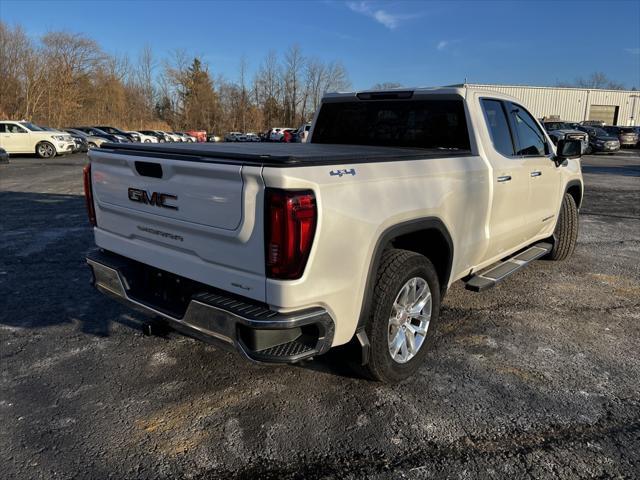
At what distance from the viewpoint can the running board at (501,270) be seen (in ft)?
13.0

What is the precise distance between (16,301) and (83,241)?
8.04 ft

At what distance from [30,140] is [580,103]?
54440 mm

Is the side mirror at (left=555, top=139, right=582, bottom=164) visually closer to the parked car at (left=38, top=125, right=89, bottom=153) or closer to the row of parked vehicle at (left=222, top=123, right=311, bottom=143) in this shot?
the row of parked vehicle at (left=222, top=123, right=311, bottom=143)

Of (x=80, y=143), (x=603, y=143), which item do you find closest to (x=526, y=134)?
(x=80, y=143)

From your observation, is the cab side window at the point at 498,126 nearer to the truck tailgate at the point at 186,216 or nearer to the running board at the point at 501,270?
the running board at the point at 501,270

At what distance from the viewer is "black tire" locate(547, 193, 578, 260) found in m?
6.03

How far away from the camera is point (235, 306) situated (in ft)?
8.39

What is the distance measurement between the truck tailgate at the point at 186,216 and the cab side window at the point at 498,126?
2.57 metres

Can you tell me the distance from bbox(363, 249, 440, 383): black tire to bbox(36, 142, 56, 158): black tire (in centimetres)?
2509

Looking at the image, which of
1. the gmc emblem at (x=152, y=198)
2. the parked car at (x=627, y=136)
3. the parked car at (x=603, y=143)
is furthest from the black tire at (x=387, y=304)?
the parked car at (x=627, y=136)

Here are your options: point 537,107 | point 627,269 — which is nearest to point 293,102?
point 537,107

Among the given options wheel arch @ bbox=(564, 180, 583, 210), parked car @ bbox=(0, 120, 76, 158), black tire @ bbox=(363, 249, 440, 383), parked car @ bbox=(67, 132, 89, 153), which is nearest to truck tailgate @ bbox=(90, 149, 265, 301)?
black tire @ bbox=(363, 249, 440, 383)

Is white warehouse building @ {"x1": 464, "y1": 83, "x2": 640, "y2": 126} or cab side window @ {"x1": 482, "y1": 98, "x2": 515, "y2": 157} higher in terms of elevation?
white warehouse building @ {"x1": 464, "y1": 83, "x2": 640, "y2": 126}

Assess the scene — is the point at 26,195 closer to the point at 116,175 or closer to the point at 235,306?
the point at 116,175
